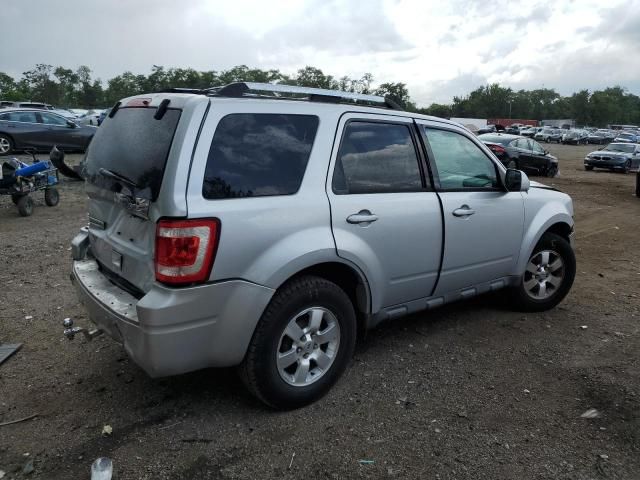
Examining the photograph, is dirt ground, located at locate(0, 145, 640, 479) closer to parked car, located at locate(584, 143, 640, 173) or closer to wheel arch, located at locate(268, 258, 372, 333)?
wheel arch, located at locate(268, 258, 372, 333)

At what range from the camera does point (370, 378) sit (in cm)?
367

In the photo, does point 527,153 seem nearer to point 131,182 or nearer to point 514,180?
point 514,180

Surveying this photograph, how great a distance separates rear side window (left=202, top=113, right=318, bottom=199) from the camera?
9.30 ft

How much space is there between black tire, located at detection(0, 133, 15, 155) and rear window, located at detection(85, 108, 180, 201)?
15088mm

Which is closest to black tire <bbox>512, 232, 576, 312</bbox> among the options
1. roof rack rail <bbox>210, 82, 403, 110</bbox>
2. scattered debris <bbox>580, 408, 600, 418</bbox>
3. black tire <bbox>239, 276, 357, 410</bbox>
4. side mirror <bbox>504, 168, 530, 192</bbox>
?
side mirror <bbox>504, 168, 530, 192</bbox>

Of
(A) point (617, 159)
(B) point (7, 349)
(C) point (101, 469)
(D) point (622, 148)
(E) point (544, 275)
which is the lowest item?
(A) point (617, 159)

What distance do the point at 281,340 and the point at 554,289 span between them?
3.09 m

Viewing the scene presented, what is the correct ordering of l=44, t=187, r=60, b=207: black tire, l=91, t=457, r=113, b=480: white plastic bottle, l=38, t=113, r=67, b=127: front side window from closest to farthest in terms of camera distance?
l=91, t=457, r=113, b=480: white plastic bottle
l=44, t=187, r=60, b=207: black tire
l=38, t=113, r=67, b=127: front side window

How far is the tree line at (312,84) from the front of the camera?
6669 centimetres

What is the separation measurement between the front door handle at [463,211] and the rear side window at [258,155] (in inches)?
51.7

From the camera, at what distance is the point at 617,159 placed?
22344mm

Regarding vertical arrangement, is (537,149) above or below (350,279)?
below

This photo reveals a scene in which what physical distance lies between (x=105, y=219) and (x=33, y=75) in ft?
269

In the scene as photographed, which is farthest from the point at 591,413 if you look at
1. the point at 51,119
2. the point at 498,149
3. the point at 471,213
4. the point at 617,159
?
the point at 617,159
